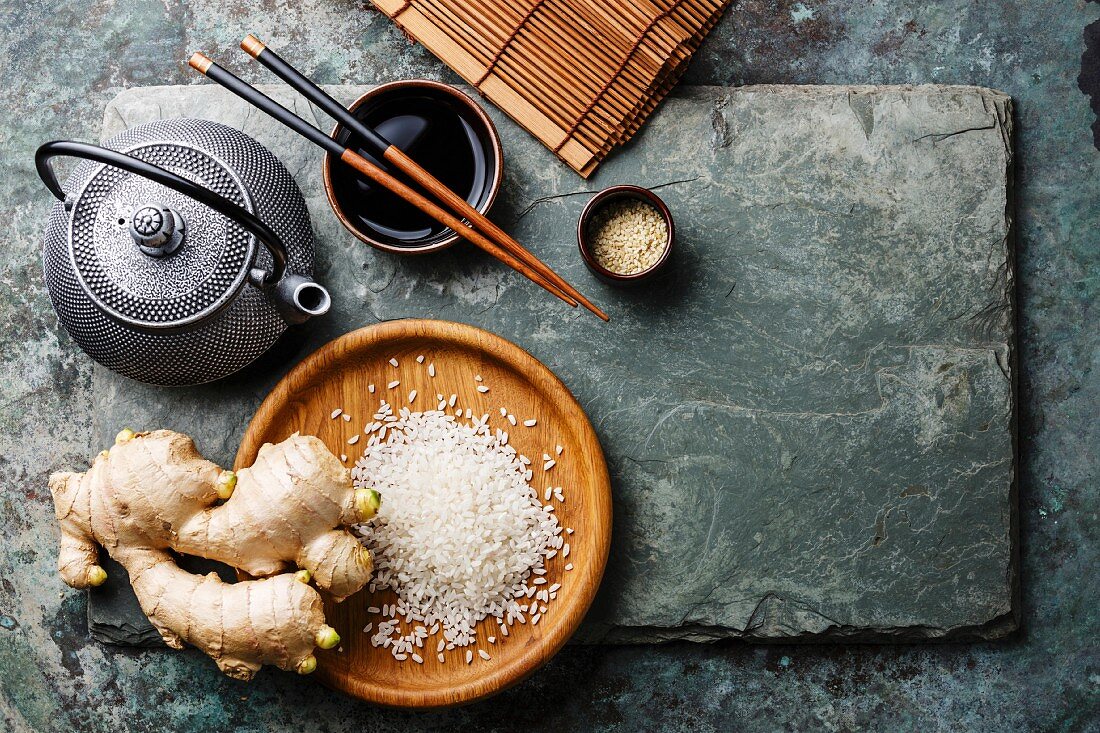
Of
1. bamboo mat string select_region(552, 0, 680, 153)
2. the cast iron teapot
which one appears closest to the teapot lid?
the cast iron teapot

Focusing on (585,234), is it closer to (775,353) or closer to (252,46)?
(775,353)

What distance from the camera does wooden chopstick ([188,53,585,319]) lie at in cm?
172

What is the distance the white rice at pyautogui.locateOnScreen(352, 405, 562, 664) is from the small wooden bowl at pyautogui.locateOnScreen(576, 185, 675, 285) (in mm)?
436

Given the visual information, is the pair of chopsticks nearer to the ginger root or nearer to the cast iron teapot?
the cast iron teapot

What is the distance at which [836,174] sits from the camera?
2010 mm

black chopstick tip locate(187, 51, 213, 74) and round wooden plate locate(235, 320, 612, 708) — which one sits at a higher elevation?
black chopstick tip locate(187, 51, 213, 74)

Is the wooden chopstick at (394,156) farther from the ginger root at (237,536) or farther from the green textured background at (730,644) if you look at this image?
the ginger root at (237,536)

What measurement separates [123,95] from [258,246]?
2.47ft

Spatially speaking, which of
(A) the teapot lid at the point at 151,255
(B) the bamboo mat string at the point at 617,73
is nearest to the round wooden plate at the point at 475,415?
(A) the teapot lid at the point at 151,255

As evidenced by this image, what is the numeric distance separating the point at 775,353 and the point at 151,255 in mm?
1362

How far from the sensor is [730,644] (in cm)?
206

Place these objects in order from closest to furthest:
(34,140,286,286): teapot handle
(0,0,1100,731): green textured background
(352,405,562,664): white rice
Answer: (34,140,286,286): teapot handle < (352,405,562,664): white rice < (0,0,1100,731): green textured background

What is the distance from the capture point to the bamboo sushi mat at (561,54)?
1.95 m

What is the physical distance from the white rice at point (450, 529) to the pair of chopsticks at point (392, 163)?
0.38 m
